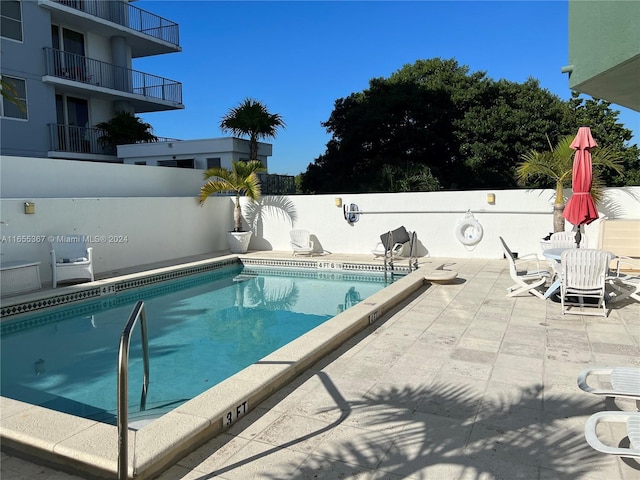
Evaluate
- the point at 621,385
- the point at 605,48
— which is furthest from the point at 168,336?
the point at 605,48

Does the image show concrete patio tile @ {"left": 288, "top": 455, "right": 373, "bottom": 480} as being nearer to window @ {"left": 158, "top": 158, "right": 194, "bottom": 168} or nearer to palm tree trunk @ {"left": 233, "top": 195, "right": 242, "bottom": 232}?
palm tree trunk @ {"left": 233, "top": 195, "right": 242, "bottom": 232}

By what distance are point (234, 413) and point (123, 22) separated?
23.0m

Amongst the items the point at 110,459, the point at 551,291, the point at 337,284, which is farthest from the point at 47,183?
the point at 551,291

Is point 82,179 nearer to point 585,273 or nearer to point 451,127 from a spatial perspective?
point 585,273

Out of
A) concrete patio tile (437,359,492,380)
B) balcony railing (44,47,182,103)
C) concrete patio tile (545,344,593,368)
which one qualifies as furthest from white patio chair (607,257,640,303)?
balcony railing (44,47,182,103)

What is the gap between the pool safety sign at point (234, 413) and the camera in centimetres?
345

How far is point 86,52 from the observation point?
67.8 ft

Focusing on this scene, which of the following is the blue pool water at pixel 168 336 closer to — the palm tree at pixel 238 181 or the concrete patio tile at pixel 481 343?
the concrete patio tile at pixel 481 343

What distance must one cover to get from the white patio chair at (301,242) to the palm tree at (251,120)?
6.68 m

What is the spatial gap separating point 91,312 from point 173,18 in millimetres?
20241

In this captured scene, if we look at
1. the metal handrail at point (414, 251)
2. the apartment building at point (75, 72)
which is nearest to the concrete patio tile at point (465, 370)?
the metal handrail at point (414, 251)

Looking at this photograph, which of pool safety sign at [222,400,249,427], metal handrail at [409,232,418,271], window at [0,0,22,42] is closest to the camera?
pool safety sign at [222,400,249,427]

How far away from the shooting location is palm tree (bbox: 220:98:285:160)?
18.2 metres

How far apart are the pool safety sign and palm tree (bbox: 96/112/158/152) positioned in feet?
63.2
